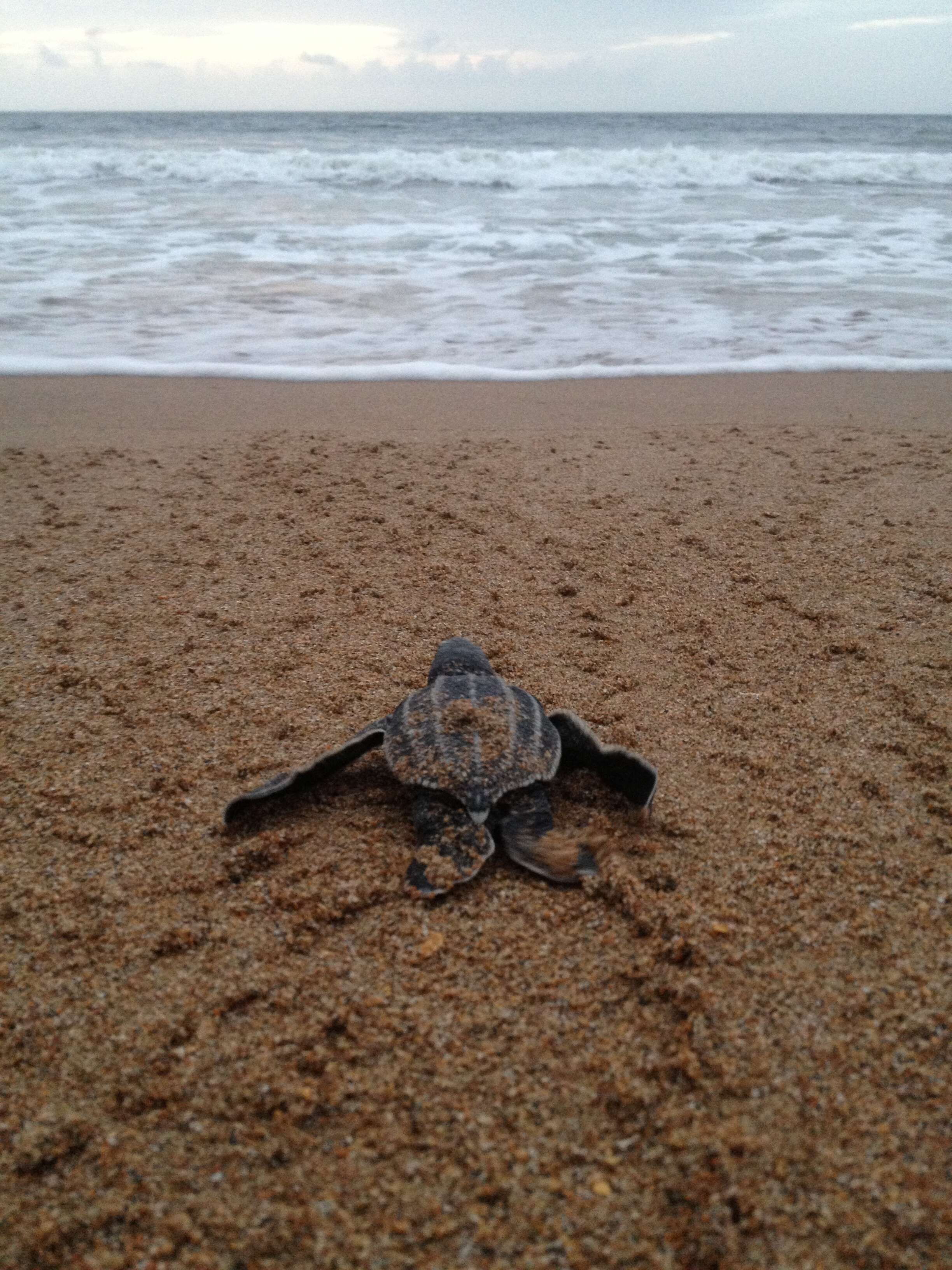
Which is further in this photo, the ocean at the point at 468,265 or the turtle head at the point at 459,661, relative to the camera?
the ocean at the point at 468,265

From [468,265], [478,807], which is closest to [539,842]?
[478,807]

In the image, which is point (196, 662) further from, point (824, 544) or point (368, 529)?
point (824, 544)

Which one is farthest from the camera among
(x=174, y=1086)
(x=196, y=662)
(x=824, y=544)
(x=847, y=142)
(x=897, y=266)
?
(x=847, y=142)

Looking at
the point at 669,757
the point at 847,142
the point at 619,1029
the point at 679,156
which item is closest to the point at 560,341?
the point at 669,757

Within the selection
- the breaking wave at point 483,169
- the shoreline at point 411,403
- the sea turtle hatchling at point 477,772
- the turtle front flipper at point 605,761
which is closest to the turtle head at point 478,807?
the sea turtle hatchling at point 477,772

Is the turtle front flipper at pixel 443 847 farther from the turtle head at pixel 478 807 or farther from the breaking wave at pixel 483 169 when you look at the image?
the breaking wave at pixel 483 169

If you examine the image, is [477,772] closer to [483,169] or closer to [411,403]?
[411,403]

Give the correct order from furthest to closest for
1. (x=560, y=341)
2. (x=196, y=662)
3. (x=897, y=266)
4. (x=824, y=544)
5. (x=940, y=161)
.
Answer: (x=940, y=161) < (x=897, y=266) < (x=560, y=341) < (x=824, y=544) < (x=196, y=662)
